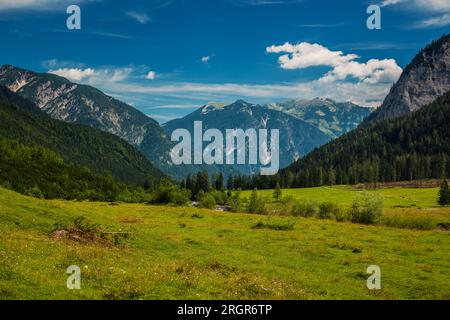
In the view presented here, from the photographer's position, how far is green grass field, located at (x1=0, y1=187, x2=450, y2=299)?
20.8 meters

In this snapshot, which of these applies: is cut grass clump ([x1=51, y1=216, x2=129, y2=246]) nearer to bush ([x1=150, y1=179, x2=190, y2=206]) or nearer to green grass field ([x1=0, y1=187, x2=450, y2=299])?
green grass field ([x1=0, y1=187, x2=450, y2=299])

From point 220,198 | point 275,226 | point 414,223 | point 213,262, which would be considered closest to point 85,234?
point 213,262

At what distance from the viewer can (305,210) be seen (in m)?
101

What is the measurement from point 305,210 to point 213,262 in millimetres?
69459

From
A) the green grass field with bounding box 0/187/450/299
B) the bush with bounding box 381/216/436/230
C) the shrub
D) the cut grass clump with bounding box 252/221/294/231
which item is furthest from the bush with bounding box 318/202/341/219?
the shrub

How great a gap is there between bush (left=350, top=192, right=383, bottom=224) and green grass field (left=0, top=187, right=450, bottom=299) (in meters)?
21.3

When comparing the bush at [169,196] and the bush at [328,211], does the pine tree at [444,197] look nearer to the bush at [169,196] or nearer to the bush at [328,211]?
the bush at [328,211]

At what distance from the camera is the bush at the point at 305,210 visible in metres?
99.8

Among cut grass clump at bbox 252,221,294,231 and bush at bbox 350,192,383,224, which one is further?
bush at bbox 350,192,383,224

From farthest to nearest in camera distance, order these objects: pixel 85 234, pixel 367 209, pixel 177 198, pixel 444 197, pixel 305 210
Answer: pixel 177 198 → pixel 444 197 → pixel 305 210 → pixel 367 209 → pixel 85 234

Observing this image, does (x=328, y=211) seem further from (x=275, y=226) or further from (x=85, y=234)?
(x=85, y=234)

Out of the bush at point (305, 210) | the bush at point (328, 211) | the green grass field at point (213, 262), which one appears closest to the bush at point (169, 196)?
the bush at point (305, 210)
